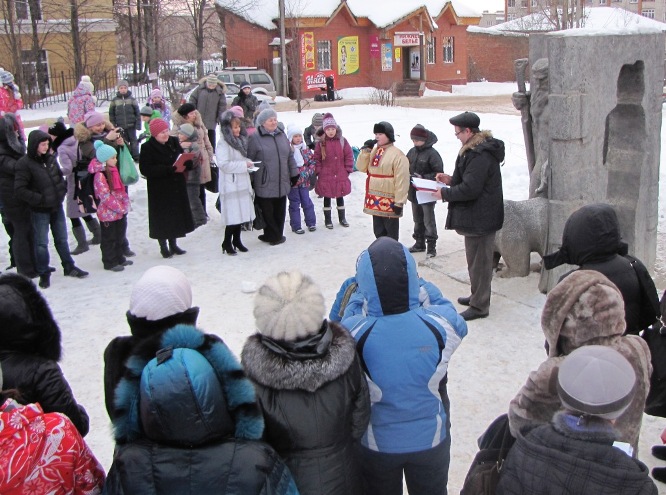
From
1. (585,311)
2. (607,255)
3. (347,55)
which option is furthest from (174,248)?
(347,55)

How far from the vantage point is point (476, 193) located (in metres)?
5.77

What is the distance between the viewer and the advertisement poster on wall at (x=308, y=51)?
1296 inches

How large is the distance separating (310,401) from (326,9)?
32.6 meters

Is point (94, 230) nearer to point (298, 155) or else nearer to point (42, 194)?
point (42, 194)

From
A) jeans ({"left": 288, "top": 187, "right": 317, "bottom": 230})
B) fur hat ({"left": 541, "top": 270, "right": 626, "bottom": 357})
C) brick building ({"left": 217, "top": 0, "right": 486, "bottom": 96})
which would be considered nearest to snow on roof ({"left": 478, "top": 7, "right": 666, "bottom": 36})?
brick building ({"left": 217, "top": 0, "right": 486, "bottom": 96})

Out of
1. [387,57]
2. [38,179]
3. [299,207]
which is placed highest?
[387,57]

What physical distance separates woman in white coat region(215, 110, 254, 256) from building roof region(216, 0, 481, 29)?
81.4 ft

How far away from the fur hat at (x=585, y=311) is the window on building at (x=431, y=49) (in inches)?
1404

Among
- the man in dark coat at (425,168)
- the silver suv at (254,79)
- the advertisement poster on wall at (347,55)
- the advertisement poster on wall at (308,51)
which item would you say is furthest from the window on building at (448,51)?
the man in dark coat at (425,168)

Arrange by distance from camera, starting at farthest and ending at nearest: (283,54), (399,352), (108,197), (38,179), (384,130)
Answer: (283,54)
(108,197)
(384,130)
(38,179)
(399,352)

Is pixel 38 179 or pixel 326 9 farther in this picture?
pixel 326 9

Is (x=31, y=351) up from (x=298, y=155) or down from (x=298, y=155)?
down

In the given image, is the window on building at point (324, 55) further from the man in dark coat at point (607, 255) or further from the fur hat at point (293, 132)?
the man in dark coat at point (607, 255)

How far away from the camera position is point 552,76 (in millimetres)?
6102
